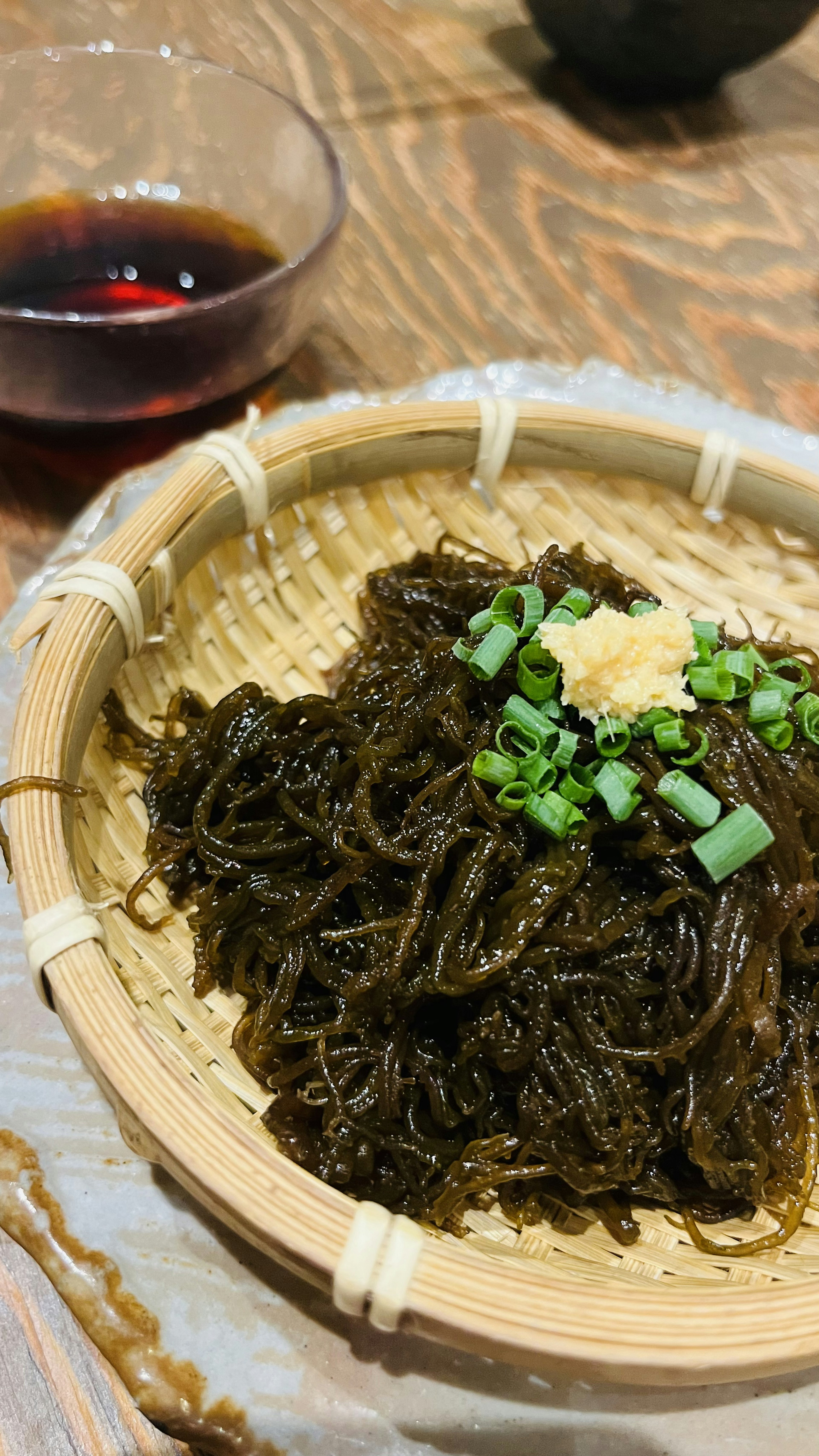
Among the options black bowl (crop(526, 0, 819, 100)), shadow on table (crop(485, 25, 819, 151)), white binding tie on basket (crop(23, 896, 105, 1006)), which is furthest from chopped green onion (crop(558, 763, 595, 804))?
shadow on table (crop(485, 25, 819, 151))

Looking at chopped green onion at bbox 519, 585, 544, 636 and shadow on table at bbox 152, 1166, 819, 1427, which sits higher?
chopped green onion at bbox 519, 585, 544, 636

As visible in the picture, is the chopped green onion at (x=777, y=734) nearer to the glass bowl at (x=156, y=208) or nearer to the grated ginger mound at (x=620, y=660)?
the grated ginger mound at (x=620, y=660)

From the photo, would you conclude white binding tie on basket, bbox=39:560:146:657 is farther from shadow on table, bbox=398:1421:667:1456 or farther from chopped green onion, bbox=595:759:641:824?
shadow on table, bbox=398:1421:667:1456

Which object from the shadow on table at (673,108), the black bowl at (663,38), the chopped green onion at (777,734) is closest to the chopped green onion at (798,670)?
the chopped green onion at (777,734)

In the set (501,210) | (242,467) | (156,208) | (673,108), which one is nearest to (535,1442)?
(242,467)

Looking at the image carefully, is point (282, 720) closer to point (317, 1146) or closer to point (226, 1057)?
point (226, 1057)

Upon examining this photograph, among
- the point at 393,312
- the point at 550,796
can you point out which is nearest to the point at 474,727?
the point at 550,796

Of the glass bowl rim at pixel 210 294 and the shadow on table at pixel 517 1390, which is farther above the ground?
the glass bowl rim at pixel 210 294
